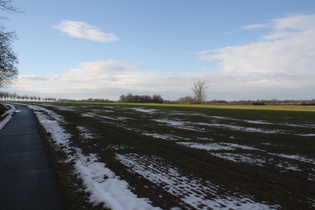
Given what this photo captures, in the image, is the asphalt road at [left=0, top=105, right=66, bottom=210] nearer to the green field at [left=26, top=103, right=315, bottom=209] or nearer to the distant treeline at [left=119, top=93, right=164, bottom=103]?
the green field at [left=26, top=103, right=315, bottom=209]

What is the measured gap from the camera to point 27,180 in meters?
5.14

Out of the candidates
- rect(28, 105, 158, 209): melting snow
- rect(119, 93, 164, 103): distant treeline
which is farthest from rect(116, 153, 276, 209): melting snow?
rect(119, 93, 164, 103): distant treeline

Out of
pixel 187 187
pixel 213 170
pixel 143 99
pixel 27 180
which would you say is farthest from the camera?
pixel 143 99

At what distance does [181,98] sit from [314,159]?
337 ft

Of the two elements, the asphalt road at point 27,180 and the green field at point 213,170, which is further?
the green field at point 213,170

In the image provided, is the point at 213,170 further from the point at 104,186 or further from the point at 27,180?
the point at 27,180

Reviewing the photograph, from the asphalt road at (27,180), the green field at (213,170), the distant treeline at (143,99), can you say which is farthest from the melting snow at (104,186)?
the distant treeline at (143,99)

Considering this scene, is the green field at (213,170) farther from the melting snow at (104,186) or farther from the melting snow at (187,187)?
the melting snow at (104,186)

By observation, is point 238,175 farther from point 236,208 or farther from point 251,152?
point 251,152

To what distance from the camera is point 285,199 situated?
13.7 ft

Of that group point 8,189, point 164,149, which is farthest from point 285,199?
point 8,189

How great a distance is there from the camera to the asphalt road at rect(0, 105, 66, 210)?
4.05 meters

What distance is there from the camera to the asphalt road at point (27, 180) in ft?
13.3

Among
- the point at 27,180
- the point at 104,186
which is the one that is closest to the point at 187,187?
the point at 104,186
